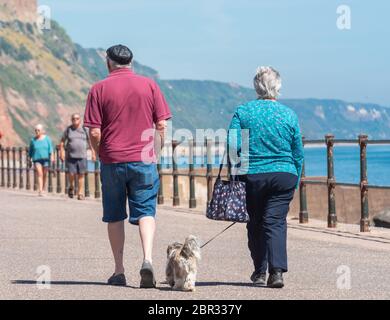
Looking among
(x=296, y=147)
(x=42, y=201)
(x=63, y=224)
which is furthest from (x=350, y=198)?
(x=296, y=147)

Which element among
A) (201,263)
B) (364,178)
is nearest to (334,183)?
(364,178)

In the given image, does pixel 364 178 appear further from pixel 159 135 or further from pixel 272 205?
pixel 159 135

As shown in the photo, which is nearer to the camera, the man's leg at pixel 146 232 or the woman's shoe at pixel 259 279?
the man's leg at pixel 146 232

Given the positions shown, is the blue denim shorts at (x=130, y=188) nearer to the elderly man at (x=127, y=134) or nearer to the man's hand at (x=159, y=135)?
the elderly man at (x=127, y=134)

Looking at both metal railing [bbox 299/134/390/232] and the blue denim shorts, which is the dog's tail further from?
metal railing [bbox 299/134/390/232]

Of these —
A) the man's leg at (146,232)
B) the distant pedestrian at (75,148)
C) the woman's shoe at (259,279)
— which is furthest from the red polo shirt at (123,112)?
the distant pedestrian at (75,148)

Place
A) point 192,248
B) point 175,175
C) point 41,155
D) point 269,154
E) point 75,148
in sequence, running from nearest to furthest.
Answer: point 192,248, point 269,154, point 175,175, point 75,148, point 41,155

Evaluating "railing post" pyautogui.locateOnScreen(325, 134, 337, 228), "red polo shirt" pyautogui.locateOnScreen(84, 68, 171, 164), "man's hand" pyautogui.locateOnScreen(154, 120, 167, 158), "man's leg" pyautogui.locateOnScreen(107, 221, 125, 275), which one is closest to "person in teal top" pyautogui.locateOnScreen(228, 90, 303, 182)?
"man's hand" pyautogui.locateOnScreen(154, 120, 167, 158)

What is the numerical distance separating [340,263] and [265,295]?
287 centimetres

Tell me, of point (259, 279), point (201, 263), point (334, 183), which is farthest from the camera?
point (334, 183)

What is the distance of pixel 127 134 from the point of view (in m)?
9.45

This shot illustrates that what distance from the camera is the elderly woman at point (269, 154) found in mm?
9500

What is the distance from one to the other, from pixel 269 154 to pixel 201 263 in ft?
8.11
